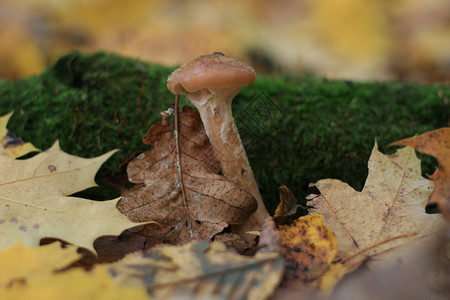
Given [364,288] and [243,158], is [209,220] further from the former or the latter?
[364,288]

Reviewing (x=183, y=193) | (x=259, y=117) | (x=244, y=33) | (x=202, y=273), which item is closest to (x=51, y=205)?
(x=183, y=193)

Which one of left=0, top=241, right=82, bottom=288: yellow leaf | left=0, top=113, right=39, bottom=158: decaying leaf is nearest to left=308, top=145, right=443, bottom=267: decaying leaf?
left=0, top=241, right=82, bottom=288: yellow leaf

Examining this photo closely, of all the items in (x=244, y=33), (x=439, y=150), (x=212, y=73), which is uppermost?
(x=244, y=33)

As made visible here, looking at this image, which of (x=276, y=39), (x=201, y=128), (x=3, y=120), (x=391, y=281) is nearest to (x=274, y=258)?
(x=391, y=281)

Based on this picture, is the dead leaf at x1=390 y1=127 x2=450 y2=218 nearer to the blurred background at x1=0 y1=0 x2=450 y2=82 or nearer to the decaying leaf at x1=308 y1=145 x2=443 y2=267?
the decaying leaf at x1=308 y1=145 x2=443 y2=267

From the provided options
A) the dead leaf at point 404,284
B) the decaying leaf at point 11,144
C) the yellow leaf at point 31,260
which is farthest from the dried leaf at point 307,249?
the decaying leaf at point 11,144

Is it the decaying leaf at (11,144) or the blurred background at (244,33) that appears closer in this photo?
the decaying leaf at (11,144)

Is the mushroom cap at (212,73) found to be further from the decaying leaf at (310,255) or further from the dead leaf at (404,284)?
the dead leaf at (404,284)

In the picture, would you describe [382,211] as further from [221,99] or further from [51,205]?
[51,205]
